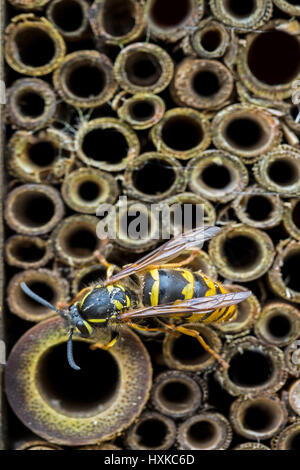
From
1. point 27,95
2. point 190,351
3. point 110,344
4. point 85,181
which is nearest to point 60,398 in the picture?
point 110,344

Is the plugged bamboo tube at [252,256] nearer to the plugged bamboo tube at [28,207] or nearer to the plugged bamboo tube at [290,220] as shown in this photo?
the plugged bamboo tube at [290,220]

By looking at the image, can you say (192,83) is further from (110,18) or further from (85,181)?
(85,181)

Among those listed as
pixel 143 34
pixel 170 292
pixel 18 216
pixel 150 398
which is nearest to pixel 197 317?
pixel 170 292

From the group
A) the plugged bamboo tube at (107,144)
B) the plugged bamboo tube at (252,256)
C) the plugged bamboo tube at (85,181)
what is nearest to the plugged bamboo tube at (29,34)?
the plugged bamboo tube at (107,144)

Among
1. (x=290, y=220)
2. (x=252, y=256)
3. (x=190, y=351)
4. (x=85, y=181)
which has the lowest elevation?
(x=190, y=351)

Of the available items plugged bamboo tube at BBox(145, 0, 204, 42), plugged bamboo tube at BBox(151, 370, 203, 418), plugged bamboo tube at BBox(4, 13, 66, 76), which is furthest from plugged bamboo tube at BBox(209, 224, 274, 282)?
plugged bamboo tube at BBox(4, 13, 66, 76)

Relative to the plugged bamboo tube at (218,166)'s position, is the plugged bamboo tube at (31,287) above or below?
below
